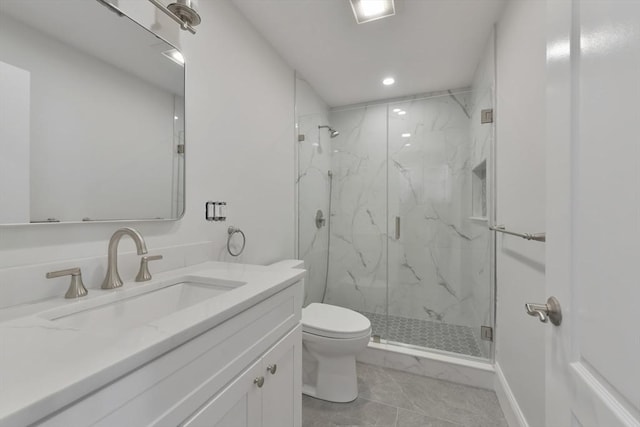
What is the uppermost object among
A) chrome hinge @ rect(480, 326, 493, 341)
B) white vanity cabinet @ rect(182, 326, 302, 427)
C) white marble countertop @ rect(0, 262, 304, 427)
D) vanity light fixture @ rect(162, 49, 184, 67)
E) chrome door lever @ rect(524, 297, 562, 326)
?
vanity light fixture @ rect(162, 49, 184, 67)

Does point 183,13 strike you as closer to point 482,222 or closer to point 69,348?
point 69,348

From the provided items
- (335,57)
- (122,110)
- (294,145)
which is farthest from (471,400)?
(335,57)

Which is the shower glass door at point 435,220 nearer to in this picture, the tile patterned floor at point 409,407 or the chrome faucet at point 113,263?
the tile patterned floor at point 409,407

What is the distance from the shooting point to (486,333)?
6.46 feet

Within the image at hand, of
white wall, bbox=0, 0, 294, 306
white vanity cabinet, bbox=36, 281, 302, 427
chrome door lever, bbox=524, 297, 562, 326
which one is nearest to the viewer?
white vanity cabinet, bbox=36, 281, 302, 427

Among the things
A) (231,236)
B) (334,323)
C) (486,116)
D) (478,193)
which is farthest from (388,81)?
(334,323)

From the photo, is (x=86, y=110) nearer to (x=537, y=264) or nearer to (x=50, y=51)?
(x=50, y=51)

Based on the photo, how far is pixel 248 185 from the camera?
1.75m

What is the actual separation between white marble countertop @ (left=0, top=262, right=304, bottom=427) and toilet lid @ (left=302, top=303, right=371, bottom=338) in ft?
2.98

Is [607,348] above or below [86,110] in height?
below

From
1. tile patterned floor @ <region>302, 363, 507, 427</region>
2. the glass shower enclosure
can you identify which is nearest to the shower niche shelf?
the glass shower enclosure

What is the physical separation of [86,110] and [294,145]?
1562 mm

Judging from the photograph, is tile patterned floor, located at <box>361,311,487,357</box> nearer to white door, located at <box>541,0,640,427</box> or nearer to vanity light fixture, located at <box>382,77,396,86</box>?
white door, located at <box>541,0,640,427</box>

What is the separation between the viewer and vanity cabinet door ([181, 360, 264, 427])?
2.21 ft
